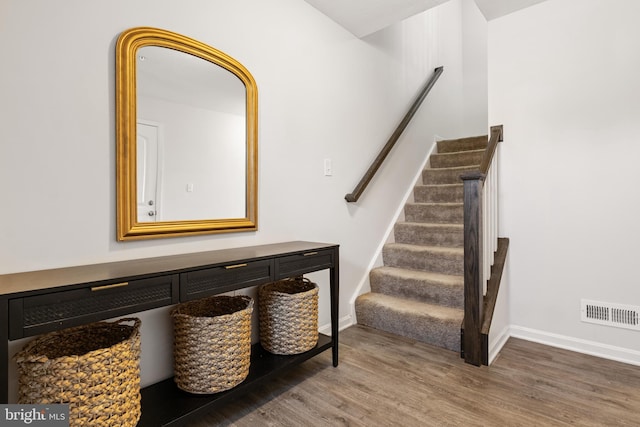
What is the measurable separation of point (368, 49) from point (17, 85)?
8.11 feet

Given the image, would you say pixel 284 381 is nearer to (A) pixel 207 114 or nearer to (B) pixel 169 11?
(A) pixel 207 114

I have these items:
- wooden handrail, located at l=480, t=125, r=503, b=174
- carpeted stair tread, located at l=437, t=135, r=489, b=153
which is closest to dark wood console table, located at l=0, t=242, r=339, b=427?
wooden handrail, located at l=480, t=125, r=503, b=174

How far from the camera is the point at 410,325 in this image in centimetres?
245

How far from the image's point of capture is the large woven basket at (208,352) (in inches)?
58.3

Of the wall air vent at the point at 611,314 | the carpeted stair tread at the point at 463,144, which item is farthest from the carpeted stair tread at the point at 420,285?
the carpeted stair tread at the point at 463,144

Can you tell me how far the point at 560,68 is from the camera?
7.75 ft

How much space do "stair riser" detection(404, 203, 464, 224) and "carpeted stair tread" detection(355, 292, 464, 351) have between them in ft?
3.06

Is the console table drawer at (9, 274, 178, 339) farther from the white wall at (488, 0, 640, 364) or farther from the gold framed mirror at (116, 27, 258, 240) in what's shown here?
the white wall at (488, 0, 640, 364)

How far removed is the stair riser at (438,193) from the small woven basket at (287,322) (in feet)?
6.63

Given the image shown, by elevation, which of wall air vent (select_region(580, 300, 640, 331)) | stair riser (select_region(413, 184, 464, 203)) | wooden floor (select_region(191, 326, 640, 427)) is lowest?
wooden floor (select_region(191, 326, 640, 427))

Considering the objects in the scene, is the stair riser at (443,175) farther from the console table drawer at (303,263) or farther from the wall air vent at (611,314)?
the console table drawer at (303,263)

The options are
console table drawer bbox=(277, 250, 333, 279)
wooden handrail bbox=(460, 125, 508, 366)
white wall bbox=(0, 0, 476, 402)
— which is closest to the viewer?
white wall bbox=(0, 0, 476, 402)

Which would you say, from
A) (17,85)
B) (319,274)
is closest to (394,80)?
(319,274)

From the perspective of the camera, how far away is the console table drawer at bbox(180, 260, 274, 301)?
133 cm
